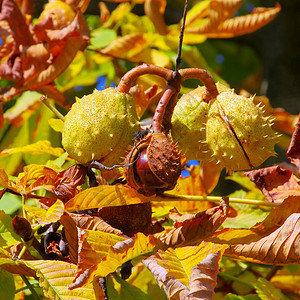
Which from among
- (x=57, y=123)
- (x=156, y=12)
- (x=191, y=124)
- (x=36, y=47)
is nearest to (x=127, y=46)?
(x=156, y=12)

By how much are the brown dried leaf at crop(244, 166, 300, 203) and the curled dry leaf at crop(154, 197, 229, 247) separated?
201 mm

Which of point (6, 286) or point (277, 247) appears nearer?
point (277, 247)

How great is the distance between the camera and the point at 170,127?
1.04 meters

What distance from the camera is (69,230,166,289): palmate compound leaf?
76 centimetres

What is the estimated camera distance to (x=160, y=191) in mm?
950

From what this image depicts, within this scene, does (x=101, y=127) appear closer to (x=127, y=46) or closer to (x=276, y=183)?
(x=276, y=183)

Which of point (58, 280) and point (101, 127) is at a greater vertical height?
point (101, 127)

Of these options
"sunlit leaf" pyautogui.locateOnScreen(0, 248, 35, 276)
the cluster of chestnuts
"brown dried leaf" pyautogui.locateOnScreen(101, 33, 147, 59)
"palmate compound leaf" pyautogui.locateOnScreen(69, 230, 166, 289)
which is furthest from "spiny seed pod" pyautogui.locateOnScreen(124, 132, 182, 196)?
"brown dried leaf" pyautogui.locateOnScreen(101, 33, 147, 59)

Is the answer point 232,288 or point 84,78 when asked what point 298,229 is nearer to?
point 232,288

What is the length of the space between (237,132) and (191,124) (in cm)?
11

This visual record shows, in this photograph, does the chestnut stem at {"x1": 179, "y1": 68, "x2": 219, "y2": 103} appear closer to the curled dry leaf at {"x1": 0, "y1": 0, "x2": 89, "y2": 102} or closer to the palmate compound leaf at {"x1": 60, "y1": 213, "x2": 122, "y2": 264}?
the palmate compound leaf at {"x1": 60, "y1": 213, "x2": 122, "y2": 264}

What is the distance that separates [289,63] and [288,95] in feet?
0.95

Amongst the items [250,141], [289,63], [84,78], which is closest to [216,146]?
[250,141]

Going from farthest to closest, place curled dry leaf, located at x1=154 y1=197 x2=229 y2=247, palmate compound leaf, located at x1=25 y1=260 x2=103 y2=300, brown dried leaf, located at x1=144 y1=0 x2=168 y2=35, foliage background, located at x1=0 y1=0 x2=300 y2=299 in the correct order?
brown dried leaf, located at x1=144 y1=0 x2=168 y2=35 → foliage background, located at x1=0 y1=0 x2=300 y2=299 → curled dry leaf, located at x1=154 y1=197 x2=229 y2=247 → palmate compound leaf, located at x1=25 y1=260 x2=103 y2=300
